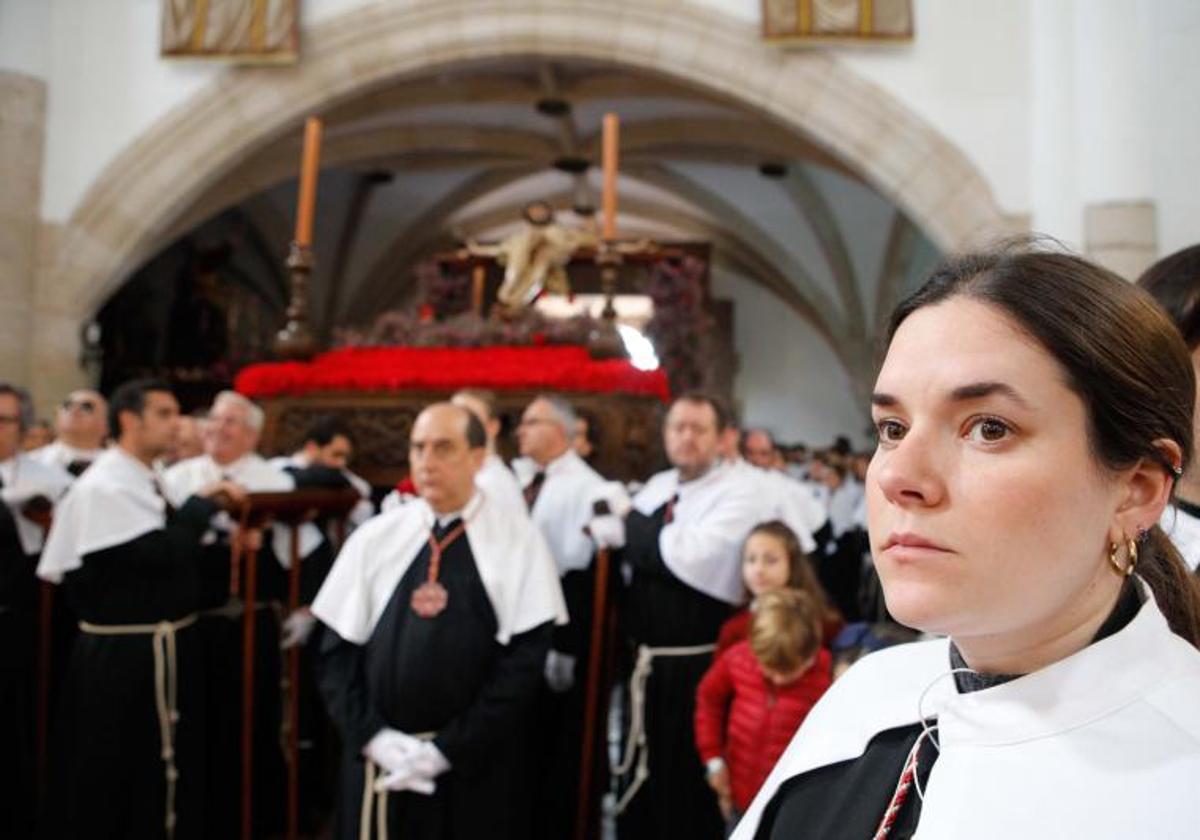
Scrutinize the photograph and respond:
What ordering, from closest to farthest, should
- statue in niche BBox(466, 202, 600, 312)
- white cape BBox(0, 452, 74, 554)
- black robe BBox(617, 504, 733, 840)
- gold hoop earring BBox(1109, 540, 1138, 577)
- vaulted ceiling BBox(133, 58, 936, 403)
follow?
gold hoop earring BBox(1109, 540, 1138, 577) → black robe BBox(617, 504, 733, 840) → white cape BBox(0, 452, 74, 554) → statue in niche BBox(466, 202, 600, 312) → vaulted ceiling BBox(133, 58, 936, 403)

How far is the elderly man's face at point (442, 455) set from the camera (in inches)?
117

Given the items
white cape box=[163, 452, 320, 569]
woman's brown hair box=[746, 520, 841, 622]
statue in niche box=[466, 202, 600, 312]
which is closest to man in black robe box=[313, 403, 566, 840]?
woman's brown hair box=[746, 520, 841, 622]

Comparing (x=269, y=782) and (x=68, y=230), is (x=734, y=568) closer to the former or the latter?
Result: (x=269, y=782)

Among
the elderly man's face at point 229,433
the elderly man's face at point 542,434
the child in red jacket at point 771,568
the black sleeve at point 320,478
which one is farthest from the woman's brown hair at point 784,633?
the elderly man's face at point 229,433

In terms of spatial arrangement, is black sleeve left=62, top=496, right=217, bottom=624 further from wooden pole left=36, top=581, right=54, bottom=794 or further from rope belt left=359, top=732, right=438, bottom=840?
rope belt left=359, top=732, right=438, bottom=840

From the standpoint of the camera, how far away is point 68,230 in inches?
308

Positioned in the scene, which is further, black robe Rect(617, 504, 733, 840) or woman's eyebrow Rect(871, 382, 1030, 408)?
black robe Rect(617, 504, 733, 840)

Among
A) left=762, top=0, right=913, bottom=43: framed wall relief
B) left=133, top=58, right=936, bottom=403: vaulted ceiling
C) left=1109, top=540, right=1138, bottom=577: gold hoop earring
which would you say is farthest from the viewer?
left=133, top=58, right=936, bottom=403: vaulted ceiling

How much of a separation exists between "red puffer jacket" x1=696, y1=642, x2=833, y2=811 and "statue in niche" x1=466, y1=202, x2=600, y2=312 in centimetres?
316

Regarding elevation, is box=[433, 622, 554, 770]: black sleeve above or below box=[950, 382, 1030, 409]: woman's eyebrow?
below

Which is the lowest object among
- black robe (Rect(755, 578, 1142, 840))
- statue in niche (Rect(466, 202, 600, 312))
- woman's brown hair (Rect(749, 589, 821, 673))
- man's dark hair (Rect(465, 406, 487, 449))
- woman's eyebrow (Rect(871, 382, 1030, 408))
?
woman's brown hair (Rect(749, 589, 821, 673))

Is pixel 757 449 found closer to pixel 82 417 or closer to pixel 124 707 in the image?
pixel 82 417

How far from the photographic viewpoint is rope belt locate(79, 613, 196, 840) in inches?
140

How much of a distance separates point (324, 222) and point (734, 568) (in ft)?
41.9
